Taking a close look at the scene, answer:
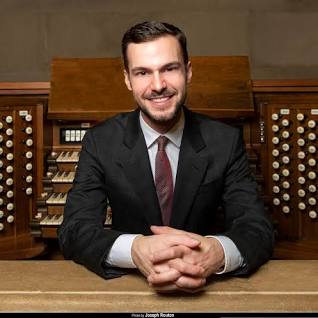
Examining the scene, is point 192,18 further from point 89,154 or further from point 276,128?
point 89,154

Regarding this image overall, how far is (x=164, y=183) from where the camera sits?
5.62 ft

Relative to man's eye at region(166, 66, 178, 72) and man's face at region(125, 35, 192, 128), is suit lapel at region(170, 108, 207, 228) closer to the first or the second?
man's face at region(125, 35, 192, 128)

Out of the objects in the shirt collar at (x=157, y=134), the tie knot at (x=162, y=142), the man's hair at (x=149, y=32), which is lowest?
the tie knot at (x=162, y=142)

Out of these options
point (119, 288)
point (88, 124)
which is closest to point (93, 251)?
point (119, 288)

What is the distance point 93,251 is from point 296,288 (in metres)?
0.52

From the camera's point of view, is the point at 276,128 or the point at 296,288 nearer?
the point at 296,288

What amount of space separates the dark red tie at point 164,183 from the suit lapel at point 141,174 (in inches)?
1.4

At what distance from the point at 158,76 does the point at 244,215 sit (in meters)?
0.56

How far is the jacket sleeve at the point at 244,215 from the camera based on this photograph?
1.17 metres

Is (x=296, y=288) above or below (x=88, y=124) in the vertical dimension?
below

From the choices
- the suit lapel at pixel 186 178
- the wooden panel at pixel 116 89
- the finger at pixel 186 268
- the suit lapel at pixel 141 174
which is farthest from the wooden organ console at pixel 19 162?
the finger at pixel 186 268

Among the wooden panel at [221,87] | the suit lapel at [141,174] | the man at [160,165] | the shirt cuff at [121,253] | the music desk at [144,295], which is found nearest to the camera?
the music desk at [144,295]

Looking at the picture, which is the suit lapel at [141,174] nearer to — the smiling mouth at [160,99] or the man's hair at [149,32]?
the smiling mouth at [160,99]

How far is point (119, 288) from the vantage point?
94cm
